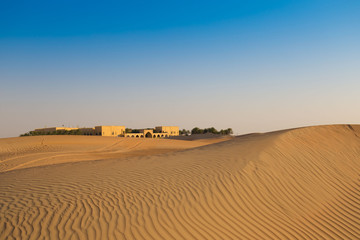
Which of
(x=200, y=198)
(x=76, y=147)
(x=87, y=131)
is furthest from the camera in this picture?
(x=87, y=131)

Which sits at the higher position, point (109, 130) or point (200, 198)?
point (109, 130)

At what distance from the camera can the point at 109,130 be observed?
203ft

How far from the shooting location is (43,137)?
2475 centimetres

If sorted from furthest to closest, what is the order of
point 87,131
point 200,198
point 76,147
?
1. point 87,131
2. point 76,147
3. point 200,198

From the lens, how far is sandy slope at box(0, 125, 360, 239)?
5.05 metres

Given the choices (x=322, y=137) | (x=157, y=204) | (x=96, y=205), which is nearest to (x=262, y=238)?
(x=157, y=204)

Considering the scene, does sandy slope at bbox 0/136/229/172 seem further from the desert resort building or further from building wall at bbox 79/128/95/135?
building wall at bbox 79/128/95/135

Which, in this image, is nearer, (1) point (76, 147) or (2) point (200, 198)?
(2) point (200, 198)

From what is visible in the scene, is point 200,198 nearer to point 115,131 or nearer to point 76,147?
point 76,147

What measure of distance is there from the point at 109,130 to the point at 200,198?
5821 cm

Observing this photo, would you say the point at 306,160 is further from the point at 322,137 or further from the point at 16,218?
the point at 16,218

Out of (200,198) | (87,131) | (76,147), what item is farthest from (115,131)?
(200,198)

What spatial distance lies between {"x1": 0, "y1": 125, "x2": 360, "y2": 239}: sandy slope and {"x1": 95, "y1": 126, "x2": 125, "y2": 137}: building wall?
51.9 m

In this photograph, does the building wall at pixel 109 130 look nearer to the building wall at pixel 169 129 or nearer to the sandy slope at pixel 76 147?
the building wall at pixel 169 129
